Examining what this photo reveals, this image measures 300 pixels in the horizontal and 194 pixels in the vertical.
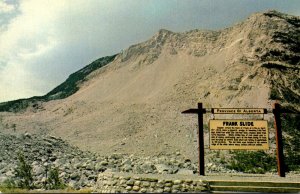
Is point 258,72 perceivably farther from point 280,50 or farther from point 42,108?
point 42,108

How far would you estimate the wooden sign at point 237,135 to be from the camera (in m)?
20.6

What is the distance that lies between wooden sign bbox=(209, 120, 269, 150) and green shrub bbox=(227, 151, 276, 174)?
12.2 meters

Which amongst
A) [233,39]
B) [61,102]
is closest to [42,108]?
[61,102]

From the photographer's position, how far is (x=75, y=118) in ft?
191

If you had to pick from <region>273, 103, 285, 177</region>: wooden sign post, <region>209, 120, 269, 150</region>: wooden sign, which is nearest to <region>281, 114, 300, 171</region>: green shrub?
<region>273, 103, 285, 177</region>: wooden sign post

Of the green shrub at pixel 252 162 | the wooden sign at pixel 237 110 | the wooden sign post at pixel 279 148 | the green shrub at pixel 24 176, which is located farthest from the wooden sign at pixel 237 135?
the green shrub at pixel 252 162

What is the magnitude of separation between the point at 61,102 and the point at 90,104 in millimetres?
7368

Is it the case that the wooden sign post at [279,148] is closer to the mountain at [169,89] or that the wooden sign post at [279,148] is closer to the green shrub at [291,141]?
the green shrub at [291,141]

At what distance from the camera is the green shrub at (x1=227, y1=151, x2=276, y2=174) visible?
33397mm

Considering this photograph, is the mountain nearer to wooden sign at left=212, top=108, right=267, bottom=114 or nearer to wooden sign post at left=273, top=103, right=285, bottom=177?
wooden sign post at left=273, top=103, right=285, bottom=177

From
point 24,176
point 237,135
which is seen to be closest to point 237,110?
point 237,135

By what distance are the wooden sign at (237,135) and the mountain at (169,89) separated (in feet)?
60.1

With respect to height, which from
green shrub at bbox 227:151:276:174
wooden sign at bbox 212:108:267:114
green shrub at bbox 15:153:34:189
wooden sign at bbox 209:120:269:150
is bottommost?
green shrub at bbox 15:153:34:189

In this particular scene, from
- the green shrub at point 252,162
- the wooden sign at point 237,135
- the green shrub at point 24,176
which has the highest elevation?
the wooden sign at point 237,135
